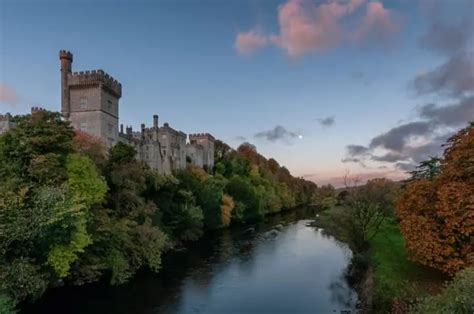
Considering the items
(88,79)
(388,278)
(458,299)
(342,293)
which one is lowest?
(342,293)

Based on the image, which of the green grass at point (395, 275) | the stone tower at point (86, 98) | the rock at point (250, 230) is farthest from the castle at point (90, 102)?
the green grass at point (395, 275)

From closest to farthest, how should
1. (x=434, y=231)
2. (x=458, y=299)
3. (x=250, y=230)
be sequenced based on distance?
(x=458, y=299), (x=434, y=231), (x=250, y=230)

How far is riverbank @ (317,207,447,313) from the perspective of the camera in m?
18.1

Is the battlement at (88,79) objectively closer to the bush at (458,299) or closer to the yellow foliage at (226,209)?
the yellow foliage at (226,209)

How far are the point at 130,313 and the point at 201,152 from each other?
5952cm

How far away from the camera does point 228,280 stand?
90.7ft

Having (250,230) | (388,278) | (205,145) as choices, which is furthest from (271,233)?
(205,145)

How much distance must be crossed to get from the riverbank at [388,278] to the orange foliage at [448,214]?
1.63 metres

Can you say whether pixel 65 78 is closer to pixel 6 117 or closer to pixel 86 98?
pixel 86 98

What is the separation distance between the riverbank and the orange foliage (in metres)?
1.63

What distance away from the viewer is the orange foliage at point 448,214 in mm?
17328

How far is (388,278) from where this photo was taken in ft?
70.1

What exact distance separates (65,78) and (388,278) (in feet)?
124

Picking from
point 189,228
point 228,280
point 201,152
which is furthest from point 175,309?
point 201,152
